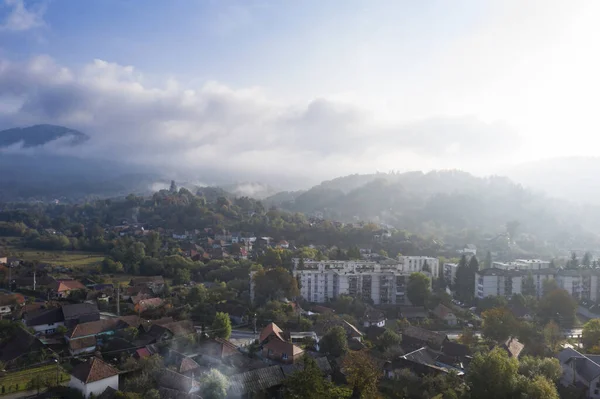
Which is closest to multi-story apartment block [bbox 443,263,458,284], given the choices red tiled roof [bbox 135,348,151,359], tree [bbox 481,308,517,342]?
tree [bbox 481,308,517,342]

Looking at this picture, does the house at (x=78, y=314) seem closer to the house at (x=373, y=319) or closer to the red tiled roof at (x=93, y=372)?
the red tiled roof at (x=93, y=372)

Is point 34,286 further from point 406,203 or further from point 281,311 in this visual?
point 406,203

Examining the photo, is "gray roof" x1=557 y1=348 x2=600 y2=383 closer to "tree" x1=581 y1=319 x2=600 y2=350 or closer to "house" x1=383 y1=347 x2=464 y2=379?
"tree" x1=581 y1=319 x2=600 y2=350

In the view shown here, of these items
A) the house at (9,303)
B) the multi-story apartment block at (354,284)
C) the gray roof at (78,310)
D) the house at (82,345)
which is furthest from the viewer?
the multi-story apartment block at (354,284)

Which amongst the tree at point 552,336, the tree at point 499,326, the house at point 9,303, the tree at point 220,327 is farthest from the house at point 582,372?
the house at point 9,303

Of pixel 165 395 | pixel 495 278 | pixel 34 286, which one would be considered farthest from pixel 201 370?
pixel 495 278

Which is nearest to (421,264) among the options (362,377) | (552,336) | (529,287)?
(529,287)
